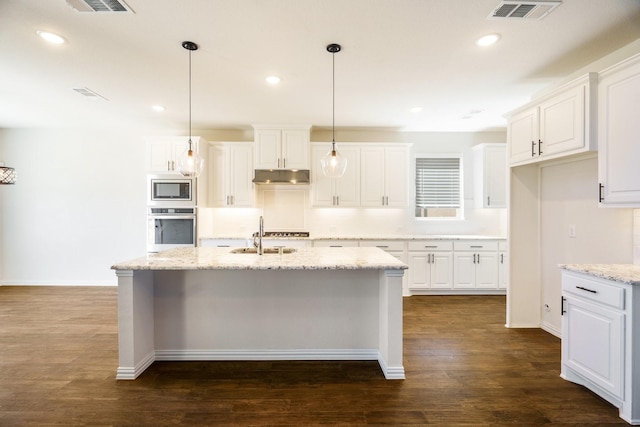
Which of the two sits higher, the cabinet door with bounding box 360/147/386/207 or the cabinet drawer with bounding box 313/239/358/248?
the cabinet door with bounding box 360/147/386/207

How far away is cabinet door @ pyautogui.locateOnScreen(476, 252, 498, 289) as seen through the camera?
185 inches

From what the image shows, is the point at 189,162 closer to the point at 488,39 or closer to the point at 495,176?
the point at 488,39

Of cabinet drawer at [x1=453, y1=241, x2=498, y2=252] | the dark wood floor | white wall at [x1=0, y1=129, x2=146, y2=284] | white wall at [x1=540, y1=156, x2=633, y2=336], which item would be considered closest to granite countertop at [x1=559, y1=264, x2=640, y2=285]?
white wall at [x1=540, y1=156, x2=633, y2=336]

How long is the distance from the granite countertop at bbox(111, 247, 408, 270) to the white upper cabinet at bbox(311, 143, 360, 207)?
2.16 metres

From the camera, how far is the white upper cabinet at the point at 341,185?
489cm

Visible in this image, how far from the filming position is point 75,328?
11.2 ft

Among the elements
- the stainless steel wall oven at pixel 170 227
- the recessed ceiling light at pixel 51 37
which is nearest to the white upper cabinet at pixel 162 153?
the stainless steel wall oven at pixel 170 227

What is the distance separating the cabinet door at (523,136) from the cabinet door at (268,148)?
3107mm

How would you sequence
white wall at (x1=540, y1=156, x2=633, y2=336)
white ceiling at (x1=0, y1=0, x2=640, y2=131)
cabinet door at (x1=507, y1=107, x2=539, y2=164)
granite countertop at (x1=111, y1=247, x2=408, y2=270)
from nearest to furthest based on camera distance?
white ceiling at (x1=0, y1=0, x2=640, y2=131) → granite countertop at (x1=111, y1=247, x2=408, y2=270) → white wall at (x1=540, y1=156, x2=633, y2=336) → cabinet door at (x1=507, y1=107, x2=539, y2=164)

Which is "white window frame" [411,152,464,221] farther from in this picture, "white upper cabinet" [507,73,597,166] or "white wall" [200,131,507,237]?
"white upper cabinet" [507,73,597,166]

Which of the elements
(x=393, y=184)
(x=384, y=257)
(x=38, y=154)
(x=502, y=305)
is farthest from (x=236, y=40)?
(x=38, y=154)

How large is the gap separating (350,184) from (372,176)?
384 millimetres

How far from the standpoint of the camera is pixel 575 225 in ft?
10.1

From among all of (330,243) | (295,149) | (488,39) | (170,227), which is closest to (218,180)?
(170,227)
